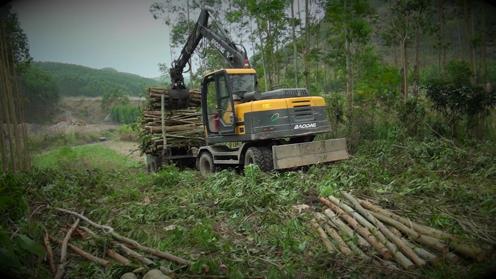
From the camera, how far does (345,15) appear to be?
12469 millimetres

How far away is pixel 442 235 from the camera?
3.55 m

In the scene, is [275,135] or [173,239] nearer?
[173,239]

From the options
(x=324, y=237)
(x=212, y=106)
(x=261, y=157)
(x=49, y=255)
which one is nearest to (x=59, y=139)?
(x=212, y=106)

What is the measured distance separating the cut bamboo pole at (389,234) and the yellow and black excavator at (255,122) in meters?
3.14

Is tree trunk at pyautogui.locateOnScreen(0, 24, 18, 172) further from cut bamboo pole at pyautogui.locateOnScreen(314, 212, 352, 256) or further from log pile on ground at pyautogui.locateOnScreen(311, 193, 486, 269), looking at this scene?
log pile on ground at pyautogui.locateOnScreen(311, 193, 486, 269)

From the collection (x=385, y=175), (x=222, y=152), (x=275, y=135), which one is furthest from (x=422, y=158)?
(x=222, y=152)

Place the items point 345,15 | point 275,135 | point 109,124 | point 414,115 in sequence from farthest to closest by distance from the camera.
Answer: point 109,124 → point 345,15 → point 414,115 → point 275,135

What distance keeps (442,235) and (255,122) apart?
15.4 ft

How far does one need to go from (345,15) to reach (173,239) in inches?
419

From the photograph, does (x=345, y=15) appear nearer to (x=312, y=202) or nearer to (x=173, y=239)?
(x=312, y=202)

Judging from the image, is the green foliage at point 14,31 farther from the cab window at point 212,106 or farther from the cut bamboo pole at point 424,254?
the cab window at point 212,106

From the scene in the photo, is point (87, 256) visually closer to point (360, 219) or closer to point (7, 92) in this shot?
point (360, 219)

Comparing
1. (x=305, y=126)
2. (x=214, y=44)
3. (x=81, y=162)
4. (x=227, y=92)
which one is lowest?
(x=81, y=162)

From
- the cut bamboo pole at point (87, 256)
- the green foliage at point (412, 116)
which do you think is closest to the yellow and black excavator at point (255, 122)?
the green foliage at point (412, 116)
